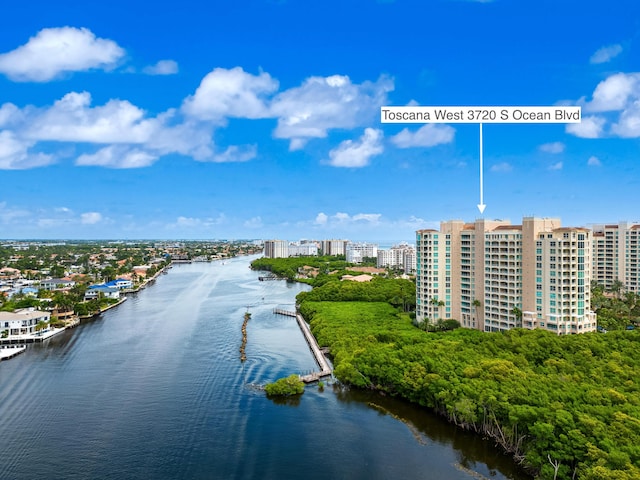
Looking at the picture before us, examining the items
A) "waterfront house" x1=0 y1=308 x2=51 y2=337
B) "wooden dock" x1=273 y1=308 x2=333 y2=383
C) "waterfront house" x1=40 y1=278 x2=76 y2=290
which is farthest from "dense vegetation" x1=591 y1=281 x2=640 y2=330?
"waterfront house" x1=40 y1=278 x2=76 y2=290

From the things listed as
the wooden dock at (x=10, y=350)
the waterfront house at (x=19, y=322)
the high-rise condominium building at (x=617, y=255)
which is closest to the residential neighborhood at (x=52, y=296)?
the waterfront house at (x=19, y=322)

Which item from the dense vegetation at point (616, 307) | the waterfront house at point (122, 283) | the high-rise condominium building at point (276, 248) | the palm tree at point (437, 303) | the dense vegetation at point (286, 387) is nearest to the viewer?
the dense vegetation at point (286, 387)

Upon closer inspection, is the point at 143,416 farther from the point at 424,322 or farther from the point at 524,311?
the point at 524,311

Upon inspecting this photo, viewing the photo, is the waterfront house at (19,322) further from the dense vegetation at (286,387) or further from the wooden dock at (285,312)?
the dense vegetation at (286,387)

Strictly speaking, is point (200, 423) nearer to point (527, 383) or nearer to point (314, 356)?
point (314, 356)

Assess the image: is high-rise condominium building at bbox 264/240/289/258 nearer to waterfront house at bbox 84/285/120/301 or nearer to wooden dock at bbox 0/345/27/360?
waterfront house at bbox 84/285/120/301

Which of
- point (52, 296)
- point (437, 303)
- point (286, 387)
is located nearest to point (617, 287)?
point (437, 303)
